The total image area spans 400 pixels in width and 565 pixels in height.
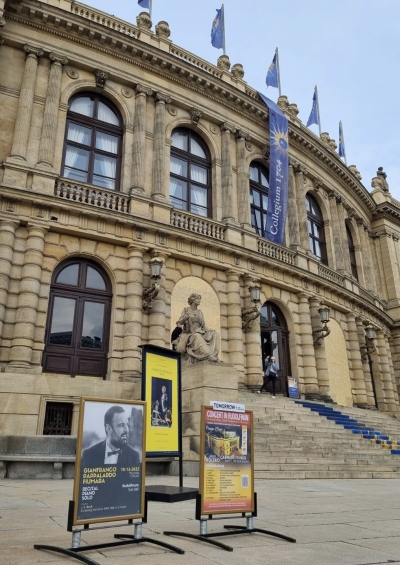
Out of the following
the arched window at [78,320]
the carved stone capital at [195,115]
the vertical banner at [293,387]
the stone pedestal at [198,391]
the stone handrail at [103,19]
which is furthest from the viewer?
the carved stone capital at [195,115]

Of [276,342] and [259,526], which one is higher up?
[276,342]

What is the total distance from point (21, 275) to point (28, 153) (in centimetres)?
507

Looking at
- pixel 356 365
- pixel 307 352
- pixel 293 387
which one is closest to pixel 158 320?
pixel 293 387

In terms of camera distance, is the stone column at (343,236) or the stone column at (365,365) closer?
the stone column at (365,365)

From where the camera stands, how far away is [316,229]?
95.9 feet

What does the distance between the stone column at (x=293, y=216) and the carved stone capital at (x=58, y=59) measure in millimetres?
13908

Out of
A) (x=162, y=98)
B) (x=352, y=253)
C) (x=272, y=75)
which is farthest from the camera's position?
(x=352, y=253)

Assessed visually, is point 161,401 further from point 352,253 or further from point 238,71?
point 352,253

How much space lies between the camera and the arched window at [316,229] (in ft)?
93.2

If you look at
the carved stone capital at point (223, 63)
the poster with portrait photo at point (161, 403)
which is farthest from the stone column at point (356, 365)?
the poster with portrait photo at point (161, 403)

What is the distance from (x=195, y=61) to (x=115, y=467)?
79.3 ft

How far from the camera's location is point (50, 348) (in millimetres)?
16359

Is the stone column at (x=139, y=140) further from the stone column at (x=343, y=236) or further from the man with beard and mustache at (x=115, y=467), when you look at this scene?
the man with beard and mustache at (x=115, y=467)

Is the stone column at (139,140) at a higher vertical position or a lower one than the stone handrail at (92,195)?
higher
